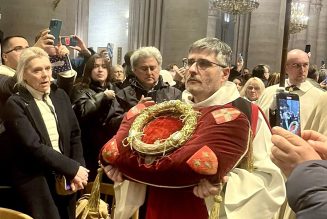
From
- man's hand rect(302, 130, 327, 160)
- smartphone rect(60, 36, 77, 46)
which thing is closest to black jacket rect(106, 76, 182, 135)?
smartphone rect(60, 36, 77, 46)

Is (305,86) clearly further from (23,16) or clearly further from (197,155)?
(23,16)

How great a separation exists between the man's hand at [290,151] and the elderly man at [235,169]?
40.9 inches

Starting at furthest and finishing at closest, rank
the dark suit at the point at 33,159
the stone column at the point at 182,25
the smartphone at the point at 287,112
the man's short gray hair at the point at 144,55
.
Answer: the stone column at the point at 182,25, the man's short gray hair at the point at 144,55, the dark suit at the point at 33,159, the smartphone at the point at 287,112

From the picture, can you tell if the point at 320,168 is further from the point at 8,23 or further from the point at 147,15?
the point at 147,15

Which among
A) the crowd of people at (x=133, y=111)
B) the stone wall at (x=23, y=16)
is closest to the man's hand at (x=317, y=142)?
the crowd of people at (x=133, y=111)

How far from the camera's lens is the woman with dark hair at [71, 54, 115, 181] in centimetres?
455

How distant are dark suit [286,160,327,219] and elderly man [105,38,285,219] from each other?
1.17m

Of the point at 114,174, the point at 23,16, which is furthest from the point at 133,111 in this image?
the point at 23,16

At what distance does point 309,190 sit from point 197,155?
Result: 118 cm

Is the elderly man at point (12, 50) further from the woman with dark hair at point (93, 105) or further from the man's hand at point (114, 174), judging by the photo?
the man's hand at point (114, 174)

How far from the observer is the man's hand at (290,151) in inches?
49.3

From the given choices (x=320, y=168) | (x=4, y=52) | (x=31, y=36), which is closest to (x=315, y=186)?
(x=320, y=168)

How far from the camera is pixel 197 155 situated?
226cm

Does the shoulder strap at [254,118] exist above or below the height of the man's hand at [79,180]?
above
